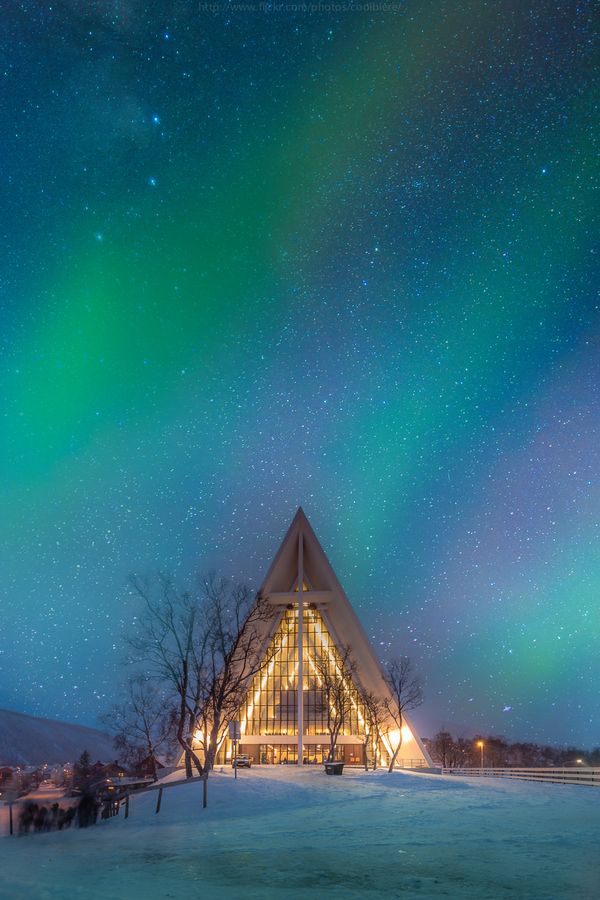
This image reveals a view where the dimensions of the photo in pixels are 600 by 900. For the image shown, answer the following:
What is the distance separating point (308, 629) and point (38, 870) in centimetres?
5324

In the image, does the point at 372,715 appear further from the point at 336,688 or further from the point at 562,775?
the point at 562,775

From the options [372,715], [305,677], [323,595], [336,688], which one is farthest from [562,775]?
[305,677]

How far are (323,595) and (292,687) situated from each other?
776cm

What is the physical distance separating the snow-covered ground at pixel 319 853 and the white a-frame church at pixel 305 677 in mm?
37678

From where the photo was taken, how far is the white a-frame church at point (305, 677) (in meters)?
55.1

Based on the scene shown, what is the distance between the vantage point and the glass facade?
Result: 2205 inches

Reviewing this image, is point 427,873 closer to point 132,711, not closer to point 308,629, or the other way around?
point 132,711

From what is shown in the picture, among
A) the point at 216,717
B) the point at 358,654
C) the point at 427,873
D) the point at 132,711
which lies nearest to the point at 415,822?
the point at 427,873

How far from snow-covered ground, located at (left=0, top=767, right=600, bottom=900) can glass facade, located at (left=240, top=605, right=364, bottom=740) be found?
3946 cm

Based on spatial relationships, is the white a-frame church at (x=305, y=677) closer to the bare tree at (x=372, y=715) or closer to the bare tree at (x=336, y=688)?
the bare tree at (x=336, y=688)

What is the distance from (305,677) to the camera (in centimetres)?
5869

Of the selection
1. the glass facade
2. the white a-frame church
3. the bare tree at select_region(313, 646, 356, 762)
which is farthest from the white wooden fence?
the glass facade

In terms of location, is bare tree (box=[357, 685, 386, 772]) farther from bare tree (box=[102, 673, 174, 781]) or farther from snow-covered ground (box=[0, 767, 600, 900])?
snow-covered ground (box=[0, 767, 600, 900])

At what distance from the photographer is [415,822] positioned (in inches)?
516
